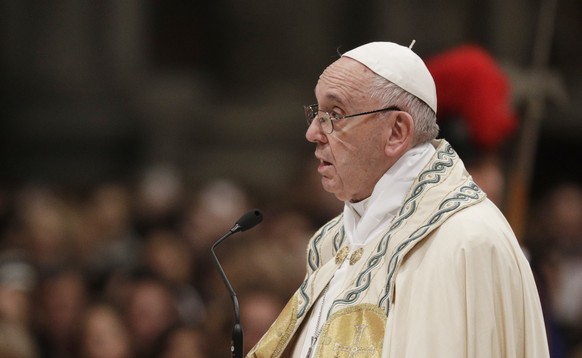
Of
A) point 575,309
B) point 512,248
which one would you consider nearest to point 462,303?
point 512,248

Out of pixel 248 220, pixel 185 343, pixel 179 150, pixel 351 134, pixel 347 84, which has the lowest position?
pixel 185 343

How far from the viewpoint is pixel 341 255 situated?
123 inches

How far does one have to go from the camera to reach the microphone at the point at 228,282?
3039 mm

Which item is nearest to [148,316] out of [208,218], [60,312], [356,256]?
[60,312]

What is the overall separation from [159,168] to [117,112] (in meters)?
0.47

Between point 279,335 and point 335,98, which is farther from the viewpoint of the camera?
point 279,335

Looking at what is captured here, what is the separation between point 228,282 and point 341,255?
278mm

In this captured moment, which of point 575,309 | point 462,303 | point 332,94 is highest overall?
point 332,94

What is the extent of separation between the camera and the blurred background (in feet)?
20.5

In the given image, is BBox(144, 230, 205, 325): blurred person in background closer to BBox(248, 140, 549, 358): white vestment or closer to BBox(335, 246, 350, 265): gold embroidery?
BBox(335, 246, 350, 265): gold embroidery

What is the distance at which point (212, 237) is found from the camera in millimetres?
6941

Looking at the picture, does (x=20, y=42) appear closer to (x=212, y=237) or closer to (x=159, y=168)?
(x=159, y=168)

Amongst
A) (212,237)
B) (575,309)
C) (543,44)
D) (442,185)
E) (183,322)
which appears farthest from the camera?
(212,237)

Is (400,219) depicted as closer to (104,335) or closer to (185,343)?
(185,343)
